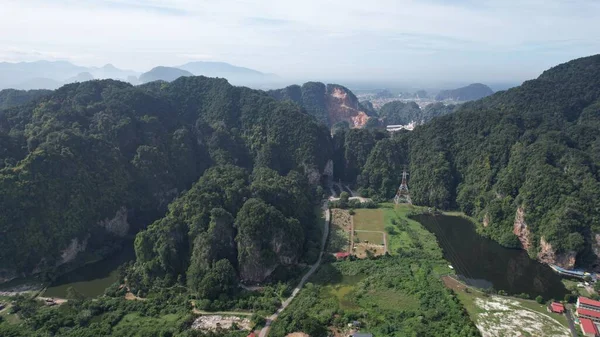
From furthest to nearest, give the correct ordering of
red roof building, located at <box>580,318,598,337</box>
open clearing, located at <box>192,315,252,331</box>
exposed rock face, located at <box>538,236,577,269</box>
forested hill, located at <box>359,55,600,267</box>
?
forested hill, located at <box>359,55,600,267</box>, exposed rock face, located at <box>538,236,577,269</box>, open clearing, located at <box>192,315,252,331</box>, red roof building, located at <box>580,318,598,337</box>

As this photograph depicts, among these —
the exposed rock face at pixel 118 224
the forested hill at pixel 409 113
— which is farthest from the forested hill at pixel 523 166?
the forested hill at pixel 409 113

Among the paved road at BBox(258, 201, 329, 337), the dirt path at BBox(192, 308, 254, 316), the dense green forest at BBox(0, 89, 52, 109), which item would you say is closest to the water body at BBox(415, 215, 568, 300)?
the paved road at BBox(258, 201, 329, 337)

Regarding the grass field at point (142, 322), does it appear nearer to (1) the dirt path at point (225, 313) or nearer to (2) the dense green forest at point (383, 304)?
(1) the dirt path at point (225, 313)

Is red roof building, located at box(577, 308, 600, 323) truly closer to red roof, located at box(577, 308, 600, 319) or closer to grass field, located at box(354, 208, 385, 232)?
red roof, located at box(577, 308, 600, 319)

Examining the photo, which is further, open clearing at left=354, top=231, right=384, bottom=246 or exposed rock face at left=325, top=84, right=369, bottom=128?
exposed rock face at left=325, top=84, right=369, bottom=128

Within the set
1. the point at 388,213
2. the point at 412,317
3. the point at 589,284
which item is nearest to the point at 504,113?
the point at 388,213

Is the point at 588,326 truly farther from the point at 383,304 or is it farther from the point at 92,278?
the point at 92,278

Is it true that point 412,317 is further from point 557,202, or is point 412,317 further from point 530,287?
point 557,202
